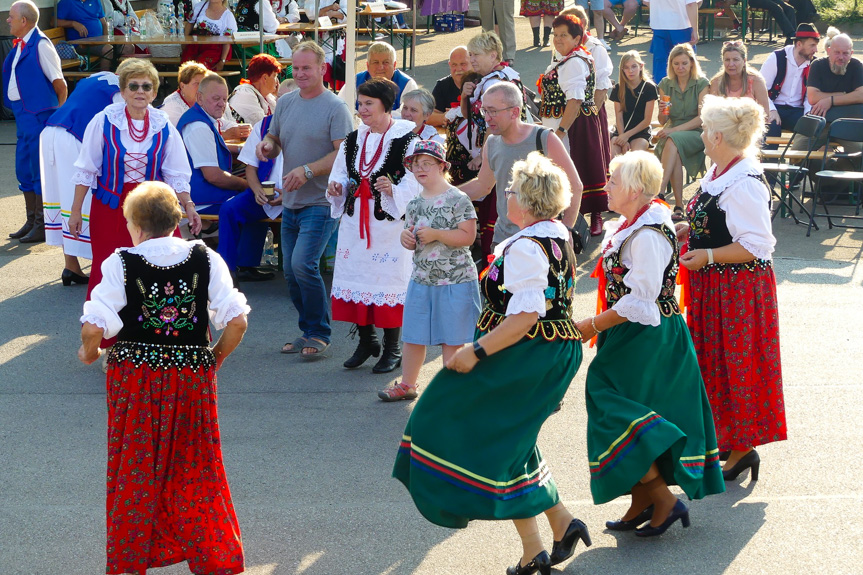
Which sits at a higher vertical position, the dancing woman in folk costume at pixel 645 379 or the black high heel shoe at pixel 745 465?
the dancing woman in folk costume at pixel 645 379

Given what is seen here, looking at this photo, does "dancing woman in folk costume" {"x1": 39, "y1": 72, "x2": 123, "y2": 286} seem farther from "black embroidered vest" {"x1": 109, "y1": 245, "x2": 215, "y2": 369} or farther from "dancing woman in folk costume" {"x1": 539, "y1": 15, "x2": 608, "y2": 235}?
"black embroidered vest" {"x1": 109, "y1": 245, "x2": 215, "y2": 369}

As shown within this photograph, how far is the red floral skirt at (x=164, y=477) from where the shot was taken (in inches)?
140

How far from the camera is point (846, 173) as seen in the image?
371 inches

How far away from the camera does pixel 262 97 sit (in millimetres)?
8953

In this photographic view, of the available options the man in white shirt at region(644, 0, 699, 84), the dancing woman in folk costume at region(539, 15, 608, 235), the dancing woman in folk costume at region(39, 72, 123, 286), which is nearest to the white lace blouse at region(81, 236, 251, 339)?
the dancing woman in folk costume at region(39, 72, 123, 286)

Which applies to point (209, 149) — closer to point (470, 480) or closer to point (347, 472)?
point (347, 472)

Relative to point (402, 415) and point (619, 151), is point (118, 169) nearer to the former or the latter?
point (402, 415)

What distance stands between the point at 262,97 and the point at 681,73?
12.8 ft

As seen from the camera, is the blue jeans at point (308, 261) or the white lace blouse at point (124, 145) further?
the blue jeans at point (308, 261)

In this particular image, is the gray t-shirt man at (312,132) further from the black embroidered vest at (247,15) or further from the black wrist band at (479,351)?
the black embroidered vest at (247,15)

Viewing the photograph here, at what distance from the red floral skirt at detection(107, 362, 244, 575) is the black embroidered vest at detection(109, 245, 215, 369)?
46mm

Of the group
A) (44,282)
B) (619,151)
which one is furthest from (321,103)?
(619,151)

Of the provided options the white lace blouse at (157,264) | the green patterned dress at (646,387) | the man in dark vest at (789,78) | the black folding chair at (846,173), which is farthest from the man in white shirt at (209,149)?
the man in dark vest at (789,78)

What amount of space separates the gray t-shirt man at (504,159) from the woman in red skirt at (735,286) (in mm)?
1252
